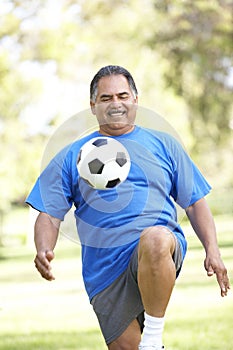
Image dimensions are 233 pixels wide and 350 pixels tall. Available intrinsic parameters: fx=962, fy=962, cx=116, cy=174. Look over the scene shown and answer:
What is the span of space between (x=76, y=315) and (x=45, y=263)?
4.96 metres

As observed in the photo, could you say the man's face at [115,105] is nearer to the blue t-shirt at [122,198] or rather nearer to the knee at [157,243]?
the blue t-shirt at [122,198]

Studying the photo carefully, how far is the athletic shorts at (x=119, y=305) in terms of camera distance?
4434mm

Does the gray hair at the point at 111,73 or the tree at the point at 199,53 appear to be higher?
the gray hair at the point at 111,73

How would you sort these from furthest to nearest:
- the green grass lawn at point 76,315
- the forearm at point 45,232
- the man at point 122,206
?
the green grass lawn at point 76,315 → the man at point 122,206 → the forearm at point 45,232

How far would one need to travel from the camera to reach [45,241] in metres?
4.31

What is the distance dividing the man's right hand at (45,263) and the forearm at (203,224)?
2.42 feet

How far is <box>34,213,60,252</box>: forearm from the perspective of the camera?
4.29 meters

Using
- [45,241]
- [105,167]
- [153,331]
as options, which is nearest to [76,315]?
[105,167]

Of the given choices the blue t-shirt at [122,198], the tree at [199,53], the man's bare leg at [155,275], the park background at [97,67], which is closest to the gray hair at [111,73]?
the blue t-shirt at [122,198]

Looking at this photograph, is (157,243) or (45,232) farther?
(45,232)

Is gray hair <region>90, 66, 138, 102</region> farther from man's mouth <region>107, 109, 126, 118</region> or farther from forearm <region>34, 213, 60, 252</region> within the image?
forearm <region>34, 213, 60, 252</region>

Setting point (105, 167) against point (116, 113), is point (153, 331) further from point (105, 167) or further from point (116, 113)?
point (116, 113)

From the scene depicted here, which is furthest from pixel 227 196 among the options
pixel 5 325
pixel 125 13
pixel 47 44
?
pixel 5 325

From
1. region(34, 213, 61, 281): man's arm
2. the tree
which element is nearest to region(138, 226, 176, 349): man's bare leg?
region(34, 213, 61, 281): man's arm
